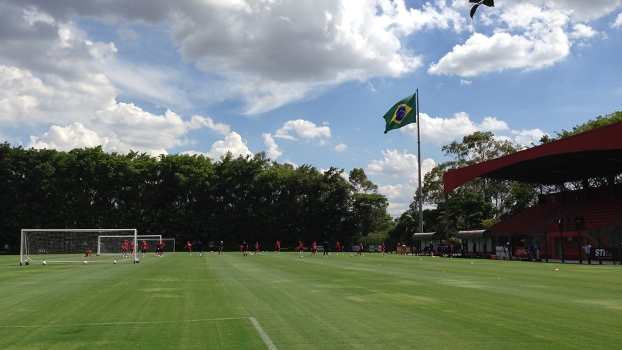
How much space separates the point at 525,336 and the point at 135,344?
19.9ft

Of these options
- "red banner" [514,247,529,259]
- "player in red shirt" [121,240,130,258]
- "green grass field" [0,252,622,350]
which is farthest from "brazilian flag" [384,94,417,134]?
"green grass field" [0,252,622,350]

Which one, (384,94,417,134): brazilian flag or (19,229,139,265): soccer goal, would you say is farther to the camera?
(384,94,417,134): brazilian flag

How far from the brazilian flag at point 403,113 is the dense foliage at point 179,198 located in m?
30.3

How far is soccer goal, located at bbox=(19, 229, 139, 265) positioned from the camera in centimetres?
3850

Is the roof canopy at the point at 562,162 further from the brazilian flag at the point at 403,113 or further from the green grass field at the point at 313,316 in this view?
the green grass field at the point at 313,316

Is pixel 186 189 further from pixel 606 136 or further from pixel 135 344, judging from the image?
pixel 135 344

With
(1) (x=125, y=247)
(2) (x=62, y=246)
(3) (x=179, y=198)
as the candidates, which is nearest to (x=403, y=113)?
(1) (x=125, y=247)

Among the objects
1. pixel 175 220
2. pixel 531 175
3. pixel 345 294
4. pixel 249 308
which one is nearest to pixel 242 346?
pixel 249 308

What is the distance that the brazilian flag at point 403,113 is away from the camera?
55812 mm

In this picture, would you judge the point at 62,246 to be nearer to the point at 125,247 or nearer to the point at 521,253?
the point at 125,247

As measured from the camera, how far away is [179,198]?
82.8 metres

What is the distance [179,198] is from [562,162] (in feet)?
188

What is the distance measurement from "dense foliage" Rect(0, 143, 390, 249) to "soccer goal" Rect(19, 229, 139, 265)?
33997mm

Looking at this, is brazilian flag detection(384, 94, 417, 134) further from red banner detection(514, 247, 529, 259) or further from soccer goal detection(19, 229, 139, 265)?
soccer goal detection(19, 229, 139, 265)
